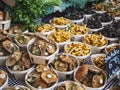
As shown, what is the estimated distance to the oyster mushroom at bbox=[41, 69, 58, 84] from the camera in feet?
7.19

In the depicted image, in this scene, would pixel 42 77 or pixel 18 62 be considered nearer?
pixel 42 77

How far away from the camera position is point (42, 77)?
7.23ft

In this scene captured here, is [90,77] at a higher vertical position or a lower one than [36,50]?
lower

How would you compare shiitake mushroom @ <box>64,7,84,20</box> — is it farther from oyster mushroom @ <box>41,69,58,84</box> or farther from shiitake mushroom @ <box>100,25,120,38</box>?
oyster mushroom @ <box>41,69,58,84</box>

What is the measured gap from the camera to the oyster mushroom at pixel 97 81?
87.8 inches

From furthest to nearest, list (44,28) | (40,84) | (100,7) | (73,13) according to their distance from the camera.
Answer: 1. (100,7)
2. (73,13)
3. (44,28)
4. (40,84)

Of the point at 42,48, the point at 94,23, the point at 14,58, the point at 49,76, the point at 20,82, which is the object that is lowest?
the point at 20,82

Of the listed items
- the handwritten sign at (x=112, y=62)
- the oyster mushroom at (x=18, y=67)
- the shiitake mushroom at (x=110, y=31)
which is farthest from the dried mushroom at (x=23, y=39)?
the shiitake mushroom at (x=110, y=31)

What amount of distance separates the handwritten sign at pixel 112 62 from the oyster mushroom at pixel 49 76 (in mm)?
504

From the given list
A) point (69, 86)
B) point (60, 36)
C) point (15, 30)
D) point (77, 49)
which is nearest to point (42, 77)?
point (69, 86)

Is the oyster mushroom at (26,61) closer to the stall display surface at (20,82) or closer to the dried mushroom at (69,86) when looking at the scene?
the stall display surface at (20,82)

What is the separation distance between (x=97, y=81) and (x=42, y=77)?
51 centimetres

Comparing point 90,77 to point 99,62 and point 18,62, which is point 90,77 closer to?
point 99,62

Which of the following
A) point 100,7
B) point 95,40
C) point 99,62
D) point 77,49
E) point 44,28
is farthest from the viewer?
point 100,7
